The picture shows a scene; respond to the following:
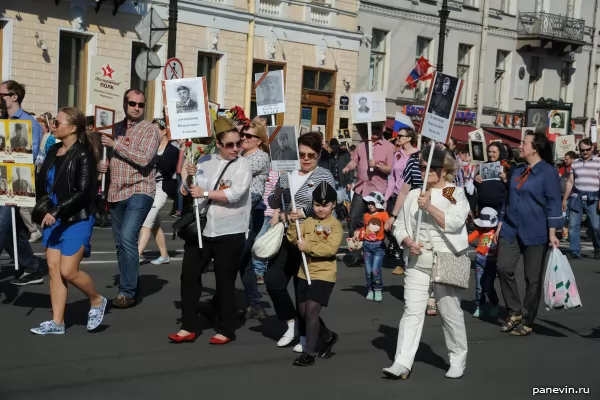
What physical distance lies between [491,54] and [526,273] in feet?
96.7

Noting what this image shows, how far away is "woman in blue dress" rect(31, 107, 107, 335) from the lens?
26.2 feet

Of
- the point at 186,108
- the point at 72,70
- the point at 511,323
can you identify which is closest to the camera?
the point at 186,108

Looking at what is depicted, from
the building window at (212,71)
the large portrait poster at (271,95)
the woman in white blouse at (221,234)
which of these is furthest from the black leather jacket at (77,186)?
the building window at (212,71)

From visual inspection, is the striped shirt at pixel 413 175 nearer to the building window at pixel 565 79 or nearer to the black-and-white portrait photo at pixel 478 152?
the black-and-white portrait photo at pixel 478 152

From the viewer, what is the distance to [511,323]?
9.48 meters

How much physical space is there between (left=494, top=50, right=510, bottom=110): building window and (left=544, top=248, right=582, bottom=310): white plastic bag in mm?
30245

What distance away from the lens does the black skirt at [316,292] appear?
7.62 m

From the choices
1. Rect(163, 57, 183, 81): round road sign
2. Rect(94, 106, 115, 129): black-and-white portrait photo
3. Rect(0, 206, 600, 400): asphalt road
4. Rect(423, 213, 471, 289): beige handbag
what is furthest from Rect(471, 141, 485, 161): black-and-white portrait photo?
Rect(423, 213, 471, 289): beige handbag

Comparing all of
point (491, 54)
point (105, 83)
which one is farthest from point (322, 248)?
point (491, 54)

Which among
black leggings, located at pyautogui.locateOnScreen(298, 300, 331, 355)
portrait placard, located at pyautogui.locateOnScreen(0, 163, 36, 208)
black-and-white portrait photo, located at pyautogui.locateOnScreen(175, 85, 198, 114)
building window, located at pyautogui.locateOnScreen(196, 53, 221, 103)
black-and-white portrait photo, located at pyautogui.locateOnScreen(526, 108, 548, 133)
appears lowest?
black leggings, located at pyautogui.locateOnScreen(298, 300, 331, 355)

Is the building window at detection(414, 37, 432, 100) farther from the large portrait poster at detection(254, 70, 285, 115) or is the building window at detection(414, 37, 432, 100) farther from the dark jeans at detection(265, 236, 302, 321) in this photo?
the dark jeans at detection(265, 236, 302, 321)

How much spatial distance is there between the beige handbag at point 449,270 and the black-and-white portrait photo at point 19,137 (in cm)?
385

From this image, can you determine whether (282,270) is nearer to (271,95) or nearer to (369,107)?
(271,95)

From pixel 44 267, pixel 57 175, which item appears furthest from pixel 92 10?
pixel 57 175
